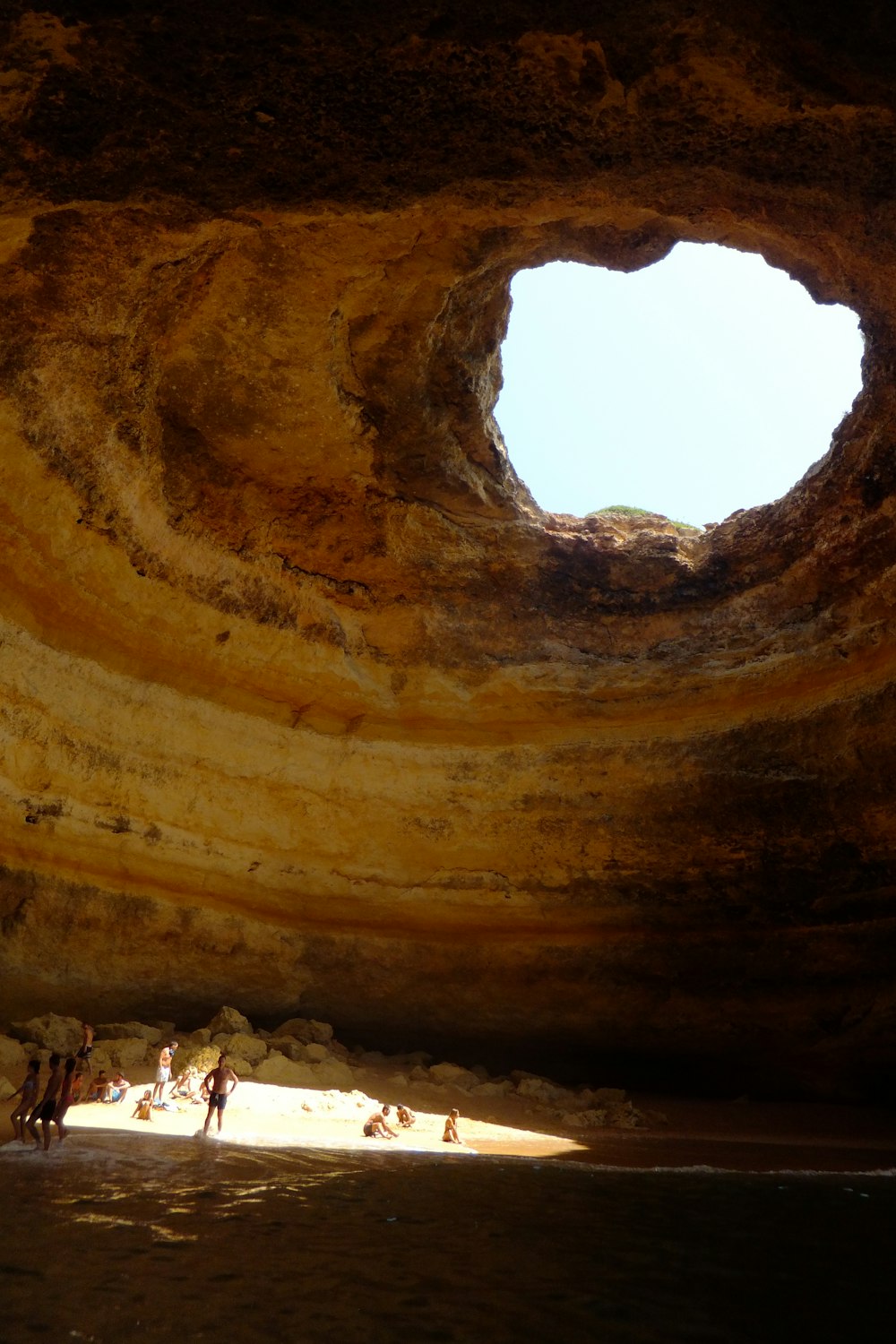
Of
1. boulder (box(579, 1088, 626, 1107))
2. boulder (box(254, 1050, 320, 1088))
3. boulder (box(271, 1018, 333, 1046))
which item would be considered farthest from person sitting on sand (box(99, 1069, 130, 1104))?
boulder (box(579, 1088, 626, 1107))

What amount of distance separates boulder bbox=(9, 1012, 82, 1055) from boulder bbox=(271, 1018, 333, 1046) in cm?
231

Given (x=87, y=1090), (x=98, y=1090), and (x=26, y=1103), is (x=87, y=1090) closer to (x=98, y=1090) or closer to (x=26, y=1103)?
(x=98, y=1090)

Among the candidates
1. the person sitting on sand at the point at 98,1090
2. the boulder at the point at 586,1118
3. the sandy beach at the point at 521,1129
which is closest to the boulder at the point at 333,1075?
the sandy beach at the point at 521,1129

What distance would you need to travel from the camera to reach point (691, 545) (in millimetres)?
12258

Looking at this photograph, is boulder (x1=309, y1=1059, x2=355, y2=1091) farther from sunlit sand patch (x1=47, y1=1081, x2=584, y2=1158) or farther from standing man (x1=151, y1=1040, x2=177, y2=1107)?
standing man (x1=151, y1=1040, x2=177, y2=1107)

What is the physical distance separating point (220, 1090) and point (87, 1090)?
1419 mm

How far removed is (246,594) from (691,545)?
17.5 feet

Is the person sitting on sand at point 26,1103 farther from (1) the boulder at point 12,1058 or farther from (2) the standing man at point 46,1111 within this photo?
(1) the boulder at point 12,1058

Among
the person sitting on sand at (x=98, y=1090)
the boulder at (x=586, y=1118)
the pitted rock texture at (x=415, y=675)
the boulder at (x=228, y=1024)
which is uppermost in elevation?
the pitted rock texture at (x=415, y=675)

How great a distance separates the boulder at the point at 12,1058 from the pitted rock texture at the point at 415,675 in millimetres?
817

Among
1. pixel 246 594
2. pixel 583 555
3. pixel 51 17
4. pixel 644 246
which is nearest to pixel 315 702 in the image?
pixel 246 594

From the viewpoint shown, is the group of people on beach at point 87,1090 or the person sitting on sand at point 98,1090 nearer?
the group of people on beach at point 87,1090

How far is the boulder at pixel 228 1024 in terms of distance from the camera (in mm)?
10383

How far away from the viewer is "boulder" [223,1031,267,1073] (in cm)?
985
